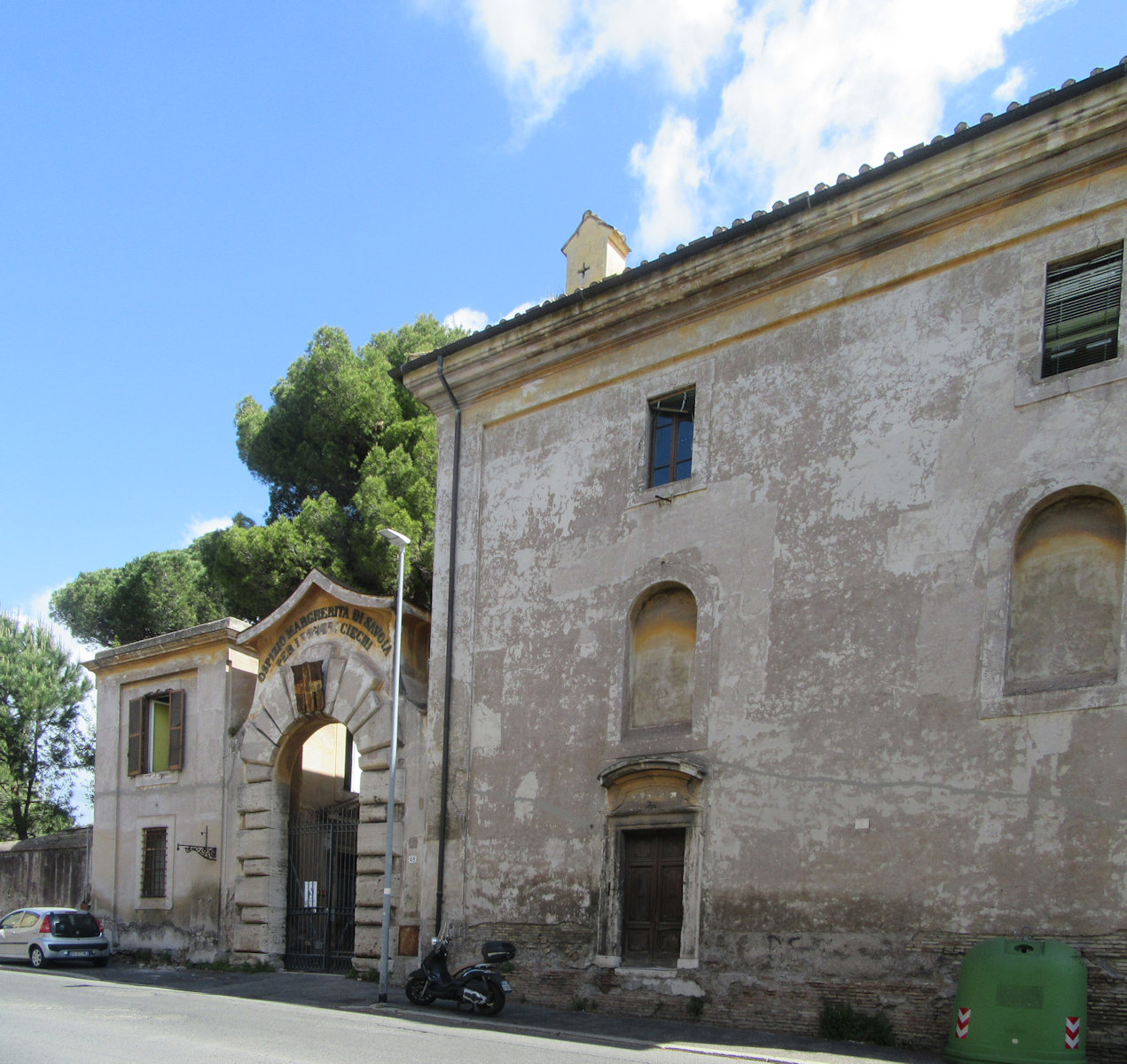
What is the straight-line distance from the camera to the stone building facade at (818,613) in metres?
11.1

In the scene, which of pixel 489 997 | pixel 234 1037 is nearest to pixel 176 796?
pixel 489 997

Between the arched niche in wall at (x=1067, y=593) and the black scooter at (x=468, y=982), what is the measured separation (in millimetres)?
6747

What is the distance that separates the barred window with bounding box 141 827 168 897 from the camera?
843 inches

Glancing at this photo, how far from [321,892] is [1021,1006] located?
1261 centimetres

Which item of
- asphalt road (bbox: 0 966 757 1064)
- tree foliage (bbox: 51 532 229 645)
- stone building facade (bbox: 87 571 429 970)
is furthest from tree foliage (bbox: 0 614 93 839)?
asphalt road (bbox: 0 966 757 1064)

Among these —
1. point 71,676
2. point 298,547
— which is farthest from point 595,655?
point 71,676

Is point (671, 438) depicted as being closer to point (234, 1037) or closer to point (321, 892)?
point (234, 1037)

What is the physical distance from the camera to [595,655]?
14930 millimetres

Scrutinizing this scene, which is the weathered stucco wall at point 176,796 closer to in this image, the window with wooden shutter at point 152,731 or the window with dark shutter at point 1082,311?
the window with wooden shutter at point 152,731

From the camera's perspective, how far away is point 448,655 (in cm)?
1669

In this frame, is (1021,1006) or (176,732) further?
(176,732)

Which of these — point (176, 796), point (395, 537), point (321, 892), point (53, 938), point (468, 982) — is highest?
point (395, 537)

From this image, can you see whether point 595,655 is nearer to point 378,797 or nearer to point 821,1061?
point 378,797

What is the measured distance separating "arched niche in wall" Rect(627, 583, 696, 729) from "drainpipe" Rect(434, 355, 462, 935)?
315cm
